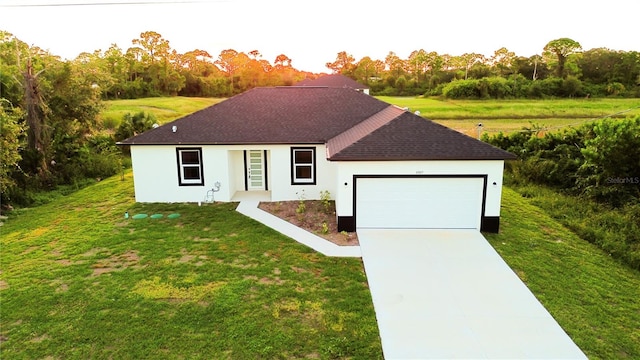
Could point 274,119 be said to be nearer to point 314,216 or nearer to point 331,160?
point 314,216

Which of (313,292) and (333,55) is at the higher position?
(333,55)

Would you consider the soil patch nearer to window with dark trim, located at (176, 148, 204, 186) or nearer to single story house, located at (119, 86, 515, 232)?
single story house, located at (119, 86, 515, 232)

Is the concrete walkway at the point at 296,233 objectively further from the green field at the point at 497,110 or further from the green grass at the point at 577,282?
the green field at the point at 497,110

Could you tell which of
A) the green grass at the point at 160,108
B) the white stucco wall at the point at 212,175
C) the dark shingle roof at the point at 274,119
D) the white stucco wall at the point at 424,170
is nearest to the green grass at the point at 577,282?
the white stucco wall at the point at 424,170

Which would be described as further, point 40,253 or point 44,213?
point 44,213

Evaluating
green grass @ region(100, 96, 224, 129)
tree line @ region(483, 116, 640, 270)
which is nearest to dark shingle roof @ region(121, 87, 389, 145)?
tree line @ region(483, 116, 640, 270)

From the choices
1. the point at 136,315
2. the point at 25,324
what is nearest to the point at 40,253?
the point at 25,324

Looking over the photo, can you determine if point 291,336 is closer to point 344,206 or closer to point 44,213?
point 344,206
